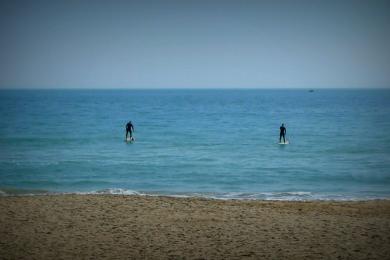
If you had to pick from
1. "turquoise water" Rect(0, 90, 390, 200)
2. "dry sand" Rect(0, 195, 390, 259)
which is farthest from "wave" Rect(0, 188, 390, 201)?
"dry sand" Rect(0, 195, 390, 259)

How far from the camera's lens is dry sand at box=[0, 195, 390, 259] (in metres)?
10.0

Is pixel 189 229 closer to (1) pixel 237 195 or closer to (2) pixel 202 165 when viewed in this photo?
(1) pixel 237 195

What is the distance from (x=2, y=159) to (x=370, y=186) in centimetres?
2345

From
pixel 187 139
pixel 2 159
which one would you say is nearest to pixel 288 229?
pixel 2 159

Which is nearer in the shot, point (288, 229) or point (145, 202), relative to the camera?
point (288, 229)

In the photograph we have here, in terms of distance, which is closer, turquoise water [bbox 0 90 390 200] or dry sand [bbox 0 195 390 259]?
dry sand [bbox 0 195 390 259]

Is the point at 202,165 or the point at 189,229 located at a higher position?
the point at 189,229

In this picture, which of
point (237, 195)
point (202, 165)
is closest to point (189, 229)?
point (237, 195)

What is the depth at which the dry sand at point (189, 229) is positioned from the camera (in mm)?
10031

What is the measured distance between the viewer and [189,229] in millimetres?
12016

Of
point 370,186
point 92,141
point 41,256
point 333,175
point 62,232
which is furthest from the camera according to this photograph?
point 92,141

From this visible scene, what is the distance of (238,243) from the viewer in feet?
35.2

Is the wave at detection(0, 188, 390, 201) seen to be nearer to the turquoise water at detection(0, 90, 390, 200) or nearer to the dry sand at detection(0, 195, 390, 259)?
the turquoise water at detection(0, 90, 390, 200)

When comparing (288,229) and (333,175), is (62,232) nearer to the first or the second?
(288,229)
